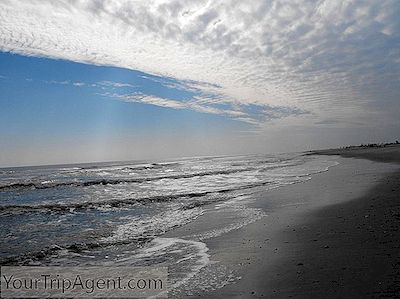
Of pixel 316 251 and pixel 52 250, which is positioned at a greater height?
pixel 316 251

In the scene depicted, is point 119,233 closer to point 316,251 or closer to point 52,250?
point 52,250

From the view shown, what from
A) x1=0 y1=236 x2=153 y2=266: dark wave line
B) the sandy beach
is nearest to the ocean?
x1=0 y1=236 x2=153 y2=266: dark wave line

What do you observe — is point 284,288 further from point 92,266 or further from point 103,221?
point 103,221

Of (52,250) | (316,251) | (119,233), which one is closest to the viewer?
(316,251)

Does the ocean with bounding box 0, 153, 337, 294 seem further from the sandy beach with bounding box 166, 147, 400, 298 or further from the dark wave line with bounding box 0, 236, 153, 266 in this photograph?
the sandy beach with bounding box 166, 147, 400, 298

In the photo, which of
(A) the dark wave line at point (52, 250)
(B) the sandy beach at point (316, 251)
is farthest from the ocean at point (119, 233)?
(B) the sandy beach at point (316, 251)

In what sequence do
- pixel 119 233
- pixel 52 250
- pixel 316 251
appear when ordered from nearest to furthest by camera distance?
pixel 316 251 < pixel 52 250 < pixel 119 233

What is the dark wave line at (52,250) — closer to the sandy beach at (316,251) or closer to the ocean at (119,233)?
the ocean at (119,233)

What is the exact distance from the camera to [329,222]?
30.6 feet

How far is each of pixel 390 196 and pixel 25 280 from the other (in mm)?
12904

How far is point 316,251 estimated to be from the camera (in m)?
6.75

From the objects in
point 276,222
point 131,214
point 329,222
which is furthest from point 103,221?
point 329,222

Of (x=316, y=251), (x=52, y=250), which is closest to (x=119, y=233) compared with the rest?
(x=52, y=250)

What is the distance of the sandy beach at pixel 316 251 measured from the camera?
4.96 metres
